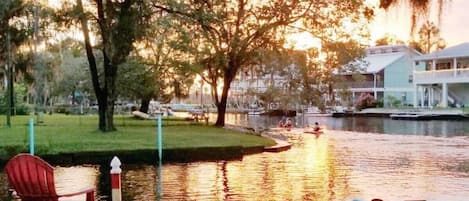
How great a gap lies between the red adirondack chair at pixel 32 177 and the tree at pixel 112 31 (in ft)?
44.3

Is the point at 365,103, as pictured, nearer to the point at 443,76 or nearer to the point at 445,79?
the point at 443,76

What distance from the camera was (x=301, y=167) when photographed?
Answer: 17.4 meters

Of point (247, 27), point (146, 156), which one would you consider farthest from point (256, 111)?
point (146, 156)

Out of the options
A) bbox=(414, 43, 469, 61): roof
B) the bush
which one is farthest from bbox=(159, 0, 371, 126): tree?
the bush

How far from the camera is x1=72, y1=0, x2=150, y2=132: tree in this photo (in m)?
23.1

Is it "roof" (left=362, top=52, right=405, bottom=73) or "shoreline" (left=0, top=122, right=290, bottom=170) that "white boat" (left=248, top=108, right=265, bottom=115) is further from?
"shoreline" (left=0, top=122, right=290, bottom=170)

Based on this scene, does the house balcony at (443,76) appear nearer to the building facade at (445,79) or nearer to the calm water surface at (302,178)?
the building facade at (445,79)

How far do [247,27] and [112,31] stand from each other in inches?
435

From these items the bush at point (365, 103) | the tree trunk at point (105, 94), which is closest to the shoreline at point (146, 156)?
the tree trunk at point (105, 94)

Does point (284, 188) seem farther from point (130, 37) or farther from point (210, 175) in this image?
point (130, 37)

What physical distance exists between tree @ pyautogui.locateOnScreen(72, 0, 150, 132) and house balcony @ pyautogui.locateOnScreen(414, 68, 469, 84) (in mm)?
→ 41903

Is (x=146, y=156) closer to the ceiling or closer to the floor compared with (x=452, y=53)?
closer to the floor

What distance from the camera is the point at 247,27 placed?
1304 inches

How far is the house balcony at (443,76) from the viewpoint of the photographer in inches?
2295
